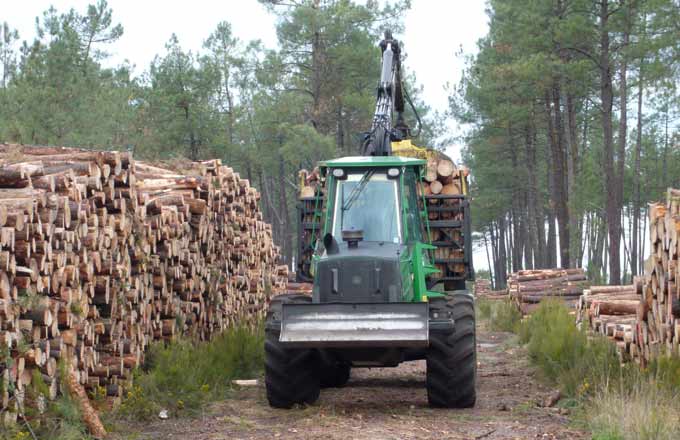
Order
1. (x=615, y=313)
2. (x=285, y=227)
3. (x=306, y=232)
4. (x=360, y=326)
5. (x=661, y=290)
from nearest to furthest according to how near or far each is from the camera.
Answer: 1. (x=360, y=326)
2. (x=661, y=290)
3. (x=306, y=232)
4. (x=615, y=313)
5. (x=285, y=227)

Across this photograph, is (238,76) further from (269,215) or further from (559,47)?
(559,47)

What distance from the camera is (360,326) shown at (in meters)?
10.3

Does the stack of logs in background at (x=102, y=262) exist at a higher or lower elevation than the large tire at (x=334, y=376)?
higher

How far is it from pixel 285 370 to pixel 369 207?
2086 millimetres

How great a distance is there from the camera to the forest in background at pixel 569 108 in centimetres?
3166

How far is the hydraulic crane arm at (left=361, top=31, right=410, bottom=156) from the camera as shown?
15.3 metres

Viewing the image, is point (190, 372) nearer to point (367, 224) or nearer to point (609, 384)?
point (367, 224)

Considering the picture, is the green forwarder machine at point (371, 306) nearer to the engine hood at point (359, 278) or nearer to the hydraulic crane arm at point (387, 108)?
the engine hood at point (359, 278)

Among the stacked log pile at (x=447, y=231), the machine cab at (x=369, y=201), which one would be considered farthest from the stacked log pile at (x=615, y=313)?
the machine cab at (x=369, y=201)

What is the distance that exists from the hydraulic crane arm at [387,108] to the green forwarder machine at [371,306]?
3.13 m

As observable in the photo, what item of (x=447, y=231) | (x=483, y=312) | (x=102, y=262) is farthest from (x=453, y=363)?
(x=483, y=312)

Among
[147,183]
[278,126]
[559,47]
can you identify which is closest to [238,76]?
[278,126]

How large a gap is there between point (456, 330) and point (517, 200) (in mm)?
48978

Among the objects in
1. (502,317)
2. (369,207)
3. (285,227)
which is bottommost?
(502,317)
